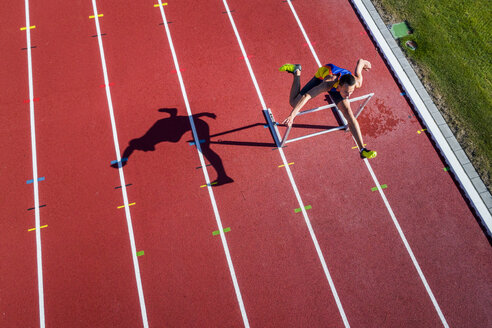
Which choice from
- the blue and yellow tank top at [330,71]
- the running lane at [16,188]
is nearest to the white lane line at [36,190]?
the running lane at [16,188]

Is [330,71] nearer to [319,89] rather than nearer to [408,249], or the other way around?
[319,89]

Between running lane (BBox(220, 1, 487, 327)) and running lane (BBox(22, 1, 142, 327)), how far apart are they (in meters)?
3.95

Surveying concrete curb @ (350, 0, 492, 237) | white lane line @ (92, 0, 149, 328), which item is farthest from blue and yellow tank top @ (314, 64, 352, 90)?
white lane line @ (92, 0, 149, 328)

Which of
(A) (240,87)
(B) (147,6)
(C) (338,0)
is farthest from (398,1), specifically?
(B) (147,6)

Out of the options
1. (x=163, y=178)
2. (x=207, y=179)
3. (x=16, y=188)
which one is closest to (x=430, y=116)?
(x=207, y=179)

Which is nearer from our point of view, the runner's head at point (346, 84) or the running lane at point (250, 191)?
the runner's head at point (346, 84)

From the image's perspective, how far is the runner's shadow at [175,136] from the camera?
22.6 feet

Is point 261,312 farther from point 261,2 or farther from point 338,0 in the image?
point 338,0

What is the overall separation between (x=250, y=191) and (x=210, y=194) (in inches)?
34.0

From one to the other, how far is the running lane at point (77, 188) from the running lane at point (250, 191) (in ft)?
6.93

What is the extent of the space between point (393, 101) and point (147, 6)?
7015 millimetres

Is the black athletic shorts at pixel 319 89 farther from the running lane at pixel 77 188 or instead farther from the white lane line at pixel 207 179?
the running lane at pixel 77 188

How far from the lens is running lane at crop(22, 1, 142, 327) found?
583cm

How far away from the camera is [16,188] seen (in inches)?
257
